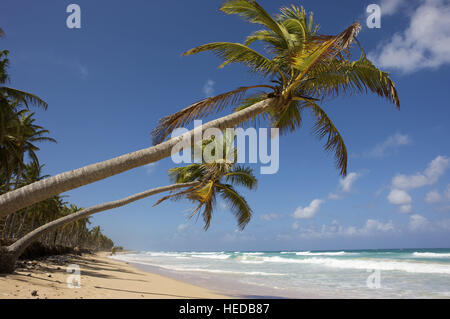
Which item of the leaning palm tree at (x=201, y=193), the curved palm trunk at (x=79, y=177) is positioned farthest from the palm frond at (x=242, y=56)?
the leaning palm tree at (x=201, y=193)

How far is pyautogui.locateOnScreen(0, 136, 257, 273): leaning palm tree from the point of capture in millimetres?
8008

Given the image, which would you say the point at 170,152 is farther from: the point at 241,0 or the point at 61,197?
the point at 61,197

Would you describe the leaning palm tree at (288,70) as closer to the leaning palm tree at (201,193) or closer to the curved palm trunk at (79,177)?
the curved palm trunk at (79,177)

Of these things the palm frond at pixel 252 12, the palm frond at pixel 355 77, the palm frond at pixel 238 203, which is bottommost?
the palm frond at pixel 238 203

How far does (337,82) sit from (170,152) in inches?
145

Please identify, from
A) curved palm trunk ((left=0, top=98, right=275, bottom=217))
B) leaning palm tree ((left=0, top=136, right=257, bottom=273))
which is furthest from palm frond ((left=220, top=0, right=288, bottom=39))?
leaning palm tree ((left=0, top=136, right=257, bottom=273))

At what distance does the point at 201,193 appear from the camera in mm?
7969

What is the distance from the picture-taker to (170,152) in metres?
3.62

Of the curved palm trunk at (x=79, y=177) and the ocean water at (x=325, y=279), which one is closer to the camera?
the curved palm trunk at (x=79, y=177)

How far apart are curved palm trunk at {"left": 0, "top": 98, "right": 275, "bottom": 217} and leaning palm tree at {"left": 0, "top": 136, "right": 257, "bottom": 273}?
14.2ft

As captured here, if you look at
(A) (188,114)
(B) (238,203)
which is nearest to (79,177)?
(A) (188,114)

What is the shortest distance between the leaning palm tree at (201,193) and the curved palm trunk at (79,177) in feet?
14.2

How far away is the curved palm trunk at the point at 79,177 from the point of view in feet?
9.27
